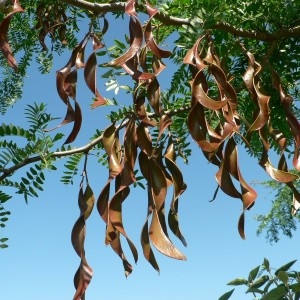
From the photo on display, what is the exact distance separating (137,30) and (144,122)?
121mm

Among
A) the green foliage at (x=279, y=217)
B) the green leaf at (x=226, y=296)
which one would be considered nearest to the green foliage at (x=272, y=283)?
the green leaf at (x=226, y=296)

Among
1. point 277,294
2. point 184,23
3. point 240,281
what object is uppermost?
point 184,23

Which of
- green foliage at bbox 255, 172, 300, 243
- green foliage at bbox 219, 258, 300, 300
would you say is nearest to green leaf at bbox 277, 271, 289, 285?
green foliage at bbox 219, 258, 300, 300

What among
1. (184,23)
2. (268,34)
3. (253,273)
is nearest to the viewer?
(184,23)

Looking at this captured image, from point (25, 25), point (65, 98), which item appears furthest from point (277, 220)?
point (65, 98)

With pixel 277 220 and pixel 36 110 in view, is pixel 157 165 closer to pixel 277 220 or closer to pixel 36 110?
pixel 36 110

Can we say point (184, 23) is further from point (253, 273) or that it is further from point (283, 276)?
point (253, 273)

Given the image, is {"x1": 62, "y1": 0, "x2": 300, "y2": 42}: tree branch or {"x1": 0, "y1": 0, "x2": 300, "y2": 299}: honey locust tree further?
{"x1": 62, "y1": 0, "x2": 300, "y2": 42}: tree branch

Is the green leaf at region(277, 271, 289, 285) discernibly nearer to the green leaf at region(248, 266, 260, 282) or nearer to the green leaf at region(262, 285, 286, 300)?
the green leaf at region(262, 285, 286, 300)

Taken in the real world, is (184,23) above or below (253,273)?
above

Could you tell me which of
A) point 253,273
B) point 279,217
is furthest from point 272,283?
point 279,217

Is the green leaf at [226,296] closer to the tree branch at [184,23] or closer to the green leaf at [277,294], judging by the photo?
the green leaf at [277,294]

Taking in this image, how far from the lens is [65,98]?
87 cm

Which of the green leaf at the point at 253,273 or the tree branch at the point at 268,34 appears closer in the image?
the tree branch at the point at 268,34
